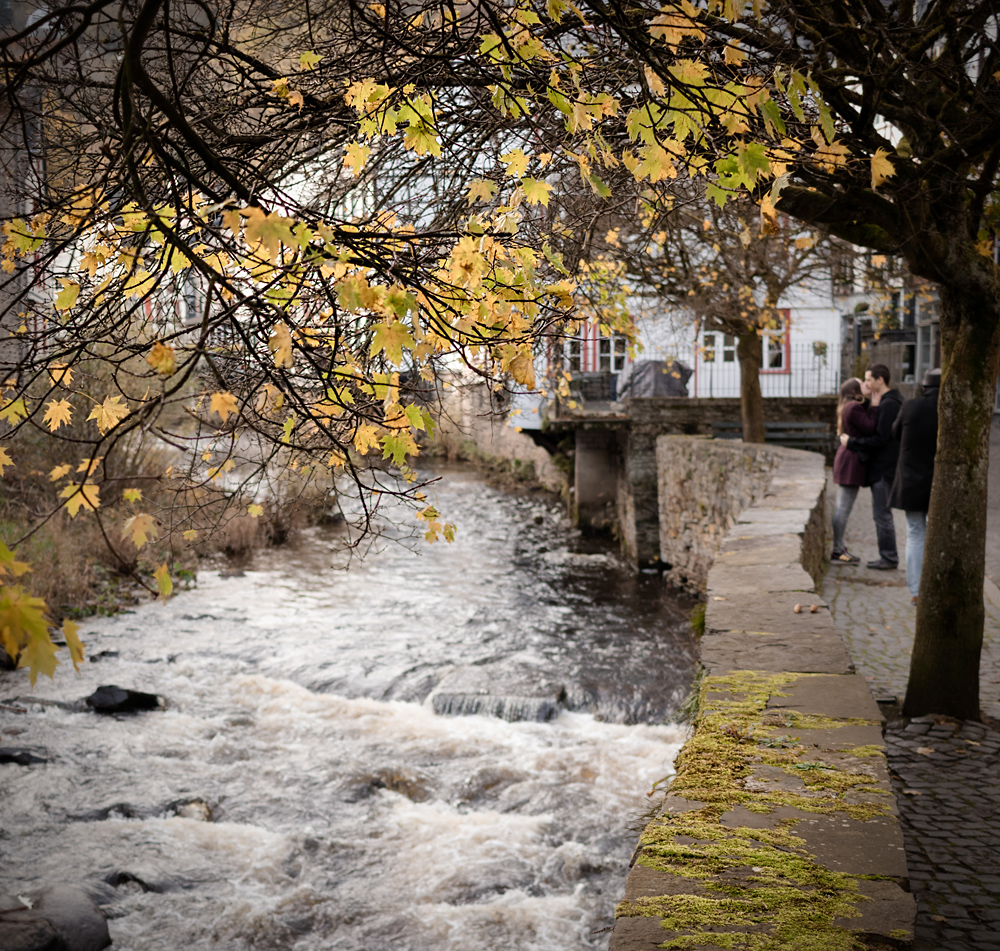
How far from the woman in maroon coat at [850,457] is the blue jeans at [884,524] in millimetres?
199

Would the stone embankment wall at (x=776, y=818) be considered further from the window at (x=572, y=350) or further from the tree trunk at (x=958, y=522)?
the window at (x=572, y=350)

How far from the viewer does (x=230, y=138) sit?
359 centimetres

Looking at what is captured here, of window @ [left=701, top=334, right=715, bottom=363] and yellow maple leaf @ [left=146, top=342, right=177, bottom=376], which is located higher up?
window @ [left=701, top=334, right=715, bottom=363]

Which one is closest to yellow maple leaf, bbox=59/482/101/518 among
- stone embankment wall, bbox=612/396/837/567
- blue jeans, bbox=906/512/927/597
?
blue jeans, bbox=906/512/927/597

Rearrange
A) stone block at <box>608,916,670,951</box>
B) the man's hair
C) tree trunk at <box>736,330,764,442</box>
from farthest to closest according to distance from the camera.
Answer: tree trunk at <box>736,330,764,442</box>
the man's hair
stone block at <box>608,916,670,951</box>

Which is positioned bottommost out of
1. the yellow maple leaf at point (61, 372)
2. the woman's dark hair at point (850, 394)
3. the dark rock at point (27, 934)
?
the dark rock at point (27, 934)

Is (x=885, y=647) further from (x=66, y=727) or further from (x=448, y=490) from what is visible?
(x=448, y=490)

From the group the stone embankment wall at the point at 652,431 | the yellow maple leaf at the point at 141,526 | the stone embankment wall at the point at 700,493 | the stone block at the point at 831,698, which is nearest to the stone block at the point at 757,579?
the stone block at the point at 831,698

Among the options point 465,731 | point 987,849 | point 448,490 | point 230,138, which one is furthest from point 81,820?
point 448,490

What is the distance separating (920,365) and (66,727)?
2530 centimetres

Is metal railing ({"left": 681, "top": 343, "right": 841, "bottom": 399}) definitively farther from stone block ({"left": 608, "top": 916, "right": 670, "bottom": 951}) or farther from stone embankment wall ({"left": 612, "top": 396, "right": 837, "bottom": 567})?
stone block ({"left": 608, "top": 916, "right": 670, "bottom": 951})

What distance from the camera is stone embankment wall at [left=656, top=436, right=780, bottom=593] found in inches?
480

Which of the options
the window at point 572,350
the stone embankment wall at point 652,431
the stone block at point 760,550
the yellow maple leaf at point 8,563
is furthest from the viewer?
the stone embankment wall at point 652,431

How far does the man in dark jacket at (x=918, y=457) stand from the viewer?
7.46 meters
